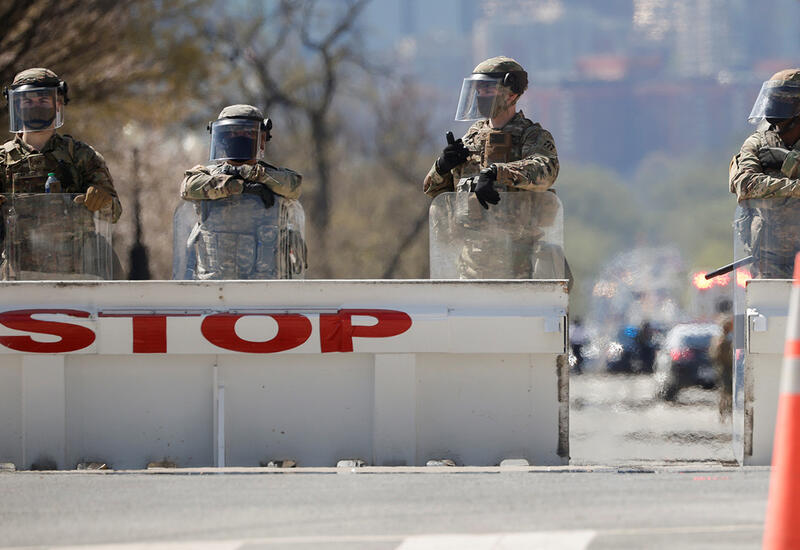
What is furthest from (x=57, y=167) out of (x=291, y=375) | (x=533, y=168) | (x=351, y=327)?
(x=533, y=168)

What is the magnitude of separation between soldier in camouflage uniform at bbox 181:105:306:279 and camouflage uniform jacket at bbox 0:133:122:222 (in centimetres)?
81

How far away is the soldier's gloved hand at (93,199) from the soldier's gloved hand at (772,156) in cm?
417

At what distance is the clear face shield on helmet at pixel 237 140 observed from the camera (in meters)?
10.7

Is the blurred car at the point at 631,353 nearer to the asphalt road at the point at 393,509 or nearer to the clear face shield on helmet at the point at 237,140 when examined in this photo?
the clear face shield on helmet at the point at 237,140

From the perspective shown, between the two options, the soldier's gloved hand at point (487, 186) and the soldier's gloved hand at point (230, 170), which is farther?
the soldier's gloved hand at point (230, 170)

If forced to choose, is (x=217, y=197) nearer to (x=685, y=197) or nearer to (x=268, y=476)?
(x=268, y=476)

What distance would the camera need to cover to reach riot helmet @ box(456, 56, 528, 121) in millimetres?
10383

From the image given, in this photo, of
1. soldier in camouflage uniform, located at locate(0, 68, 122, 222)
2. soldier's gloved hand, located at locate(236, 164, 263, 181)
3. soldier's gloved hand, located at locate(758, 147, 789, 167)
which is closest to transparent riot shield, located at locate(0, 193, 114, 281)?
soldier in camouflage uniform, located at locate(0, 68, 122, 222)

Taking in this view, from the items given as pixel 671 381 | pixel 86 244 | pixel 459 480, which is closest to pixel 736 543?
pixel 459 480

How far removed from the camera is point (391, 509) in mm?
7281

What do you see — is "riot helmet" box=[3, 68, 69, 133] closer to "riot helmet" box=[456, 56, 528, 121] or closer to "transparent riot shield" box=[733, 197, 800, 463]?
"riot helmet" box=[456, 56, 528, 121]

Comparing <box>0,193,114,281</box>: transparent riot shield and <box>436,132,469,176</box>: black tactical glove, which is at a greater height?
<box>436,132,469,176</box>: black tactical glove

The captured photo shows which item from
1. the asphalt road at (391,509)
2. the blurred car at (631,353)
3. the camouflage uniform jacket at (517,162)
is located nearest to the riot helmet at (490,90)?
the camouflage uniform jacket at (517,162)

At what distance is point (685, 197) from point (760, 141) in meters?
133
